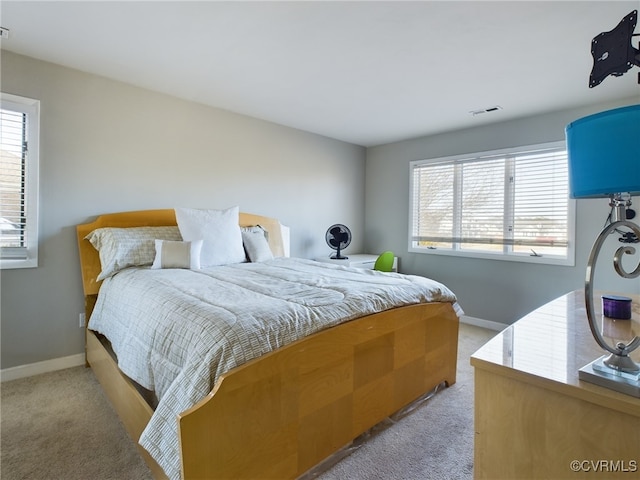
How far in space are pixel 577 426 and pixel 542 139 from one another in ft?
11.1

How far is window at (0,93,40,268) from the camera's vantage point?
2.32 m

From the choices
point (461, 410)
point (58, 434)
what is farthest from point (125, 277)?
point (461, 410)

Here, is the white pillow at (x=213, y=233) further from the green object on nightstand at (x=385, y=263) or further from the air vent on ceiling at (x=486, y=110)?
the air vent on ceiling at (x=486, y=110)

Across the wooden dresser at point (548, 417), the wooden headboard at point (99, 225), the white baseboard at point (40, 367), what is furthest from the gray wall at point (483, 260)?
the white baseboard at point (40, 367)

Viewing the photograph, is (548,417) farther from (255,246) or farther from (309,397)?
(255,246)

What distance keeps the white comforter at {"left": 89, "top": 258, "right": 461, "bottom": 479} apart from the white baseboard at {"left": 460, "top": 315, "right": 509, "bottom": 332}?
1.78 m

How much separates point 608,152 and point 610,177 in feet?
0.18

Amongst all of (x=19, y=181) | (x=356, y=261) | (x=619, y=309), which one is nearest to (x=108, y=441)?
(x=19, y=181)

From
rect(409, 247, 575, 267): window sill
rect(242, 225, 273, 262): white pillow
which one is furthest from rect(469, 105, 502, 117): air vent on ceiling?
rect(242, 225, 273, 262): white pillow

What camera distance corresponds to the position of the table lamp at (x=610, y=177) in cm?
66

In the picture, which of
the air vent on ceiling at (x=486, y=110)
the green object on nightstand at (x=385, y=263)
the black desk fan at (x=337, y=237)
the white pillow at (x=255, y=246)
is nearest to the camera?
the white pillow at (x=255, y=246)

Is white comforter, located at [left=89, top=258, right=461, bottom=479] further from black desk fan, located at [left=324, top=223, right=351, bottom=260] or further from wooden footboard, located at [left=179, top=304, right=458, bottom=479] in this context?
black desk fan, located at [left=324, top=223, right=351, bottom=260]

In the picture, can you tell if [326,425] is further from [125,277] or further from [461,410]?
[125,277]

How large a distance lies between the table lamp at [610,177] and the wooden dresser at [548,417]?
0.17ft
